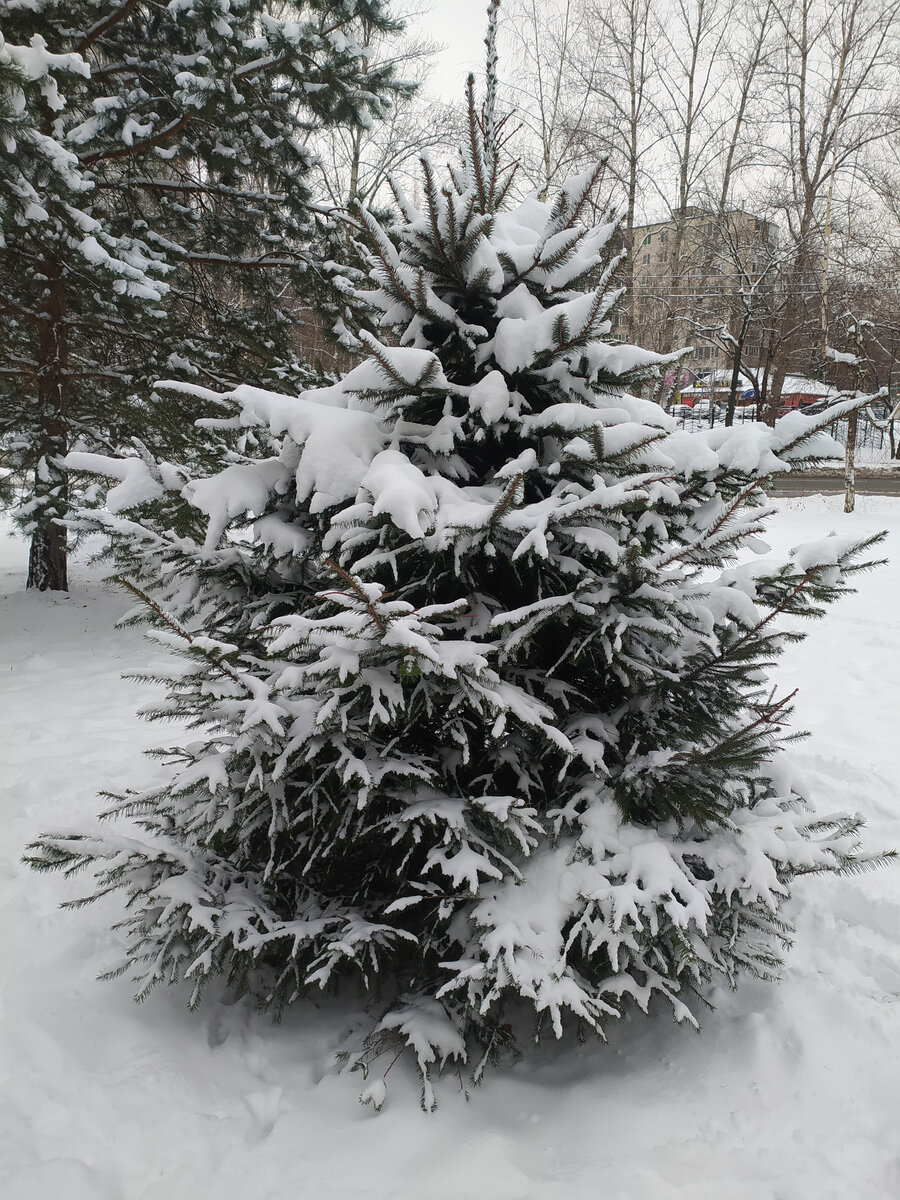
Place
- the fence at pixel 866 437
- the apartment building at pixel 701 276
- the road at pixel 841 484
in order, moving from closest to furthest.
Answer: the apartment building at pixel 701 276, the road at pixel 841 484, the fence at pixel 866 437

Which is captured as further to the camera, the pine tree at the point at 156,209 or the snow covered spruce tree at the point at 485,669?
the pine tree at the point at 156,209

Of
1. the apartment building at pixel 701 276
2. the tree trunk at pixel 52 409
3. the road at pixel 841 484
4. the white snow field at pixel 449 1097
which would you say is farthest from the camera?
the road at pixel 841 484

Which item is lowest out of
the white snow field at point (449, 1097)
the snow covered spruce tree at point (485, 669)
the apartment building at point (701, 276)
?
the white snow field at point (449, 1097)

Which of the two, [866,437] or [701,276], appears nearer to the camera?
[701,276]

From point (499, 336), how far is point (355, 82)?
6087 mm

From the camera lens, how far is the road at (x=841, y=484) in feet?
59.0

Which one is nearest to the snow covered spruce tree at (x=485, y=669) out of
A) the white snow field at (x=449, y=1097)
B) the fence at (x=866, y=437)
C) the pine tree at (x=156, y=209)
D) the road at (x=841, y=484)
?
the white snow field at (x=449, y=1097)

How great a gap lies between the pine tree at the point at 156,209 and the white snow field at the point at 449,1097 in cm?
405

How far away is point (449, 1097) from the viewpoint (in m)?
2.26

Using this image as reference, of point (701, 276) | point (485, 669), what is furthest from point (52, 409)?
point (701, 276)

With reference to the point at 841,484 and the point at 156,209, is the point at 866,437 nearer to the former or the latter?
the point at 841,484

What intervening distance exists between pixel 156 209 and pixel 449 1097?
8.79 meters

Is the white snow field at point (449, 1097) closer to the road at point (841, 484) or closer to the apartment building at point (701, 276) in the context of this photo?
the apartment building at point (701, 276)

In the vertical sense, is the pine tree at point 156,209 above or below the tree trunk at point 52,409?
above
